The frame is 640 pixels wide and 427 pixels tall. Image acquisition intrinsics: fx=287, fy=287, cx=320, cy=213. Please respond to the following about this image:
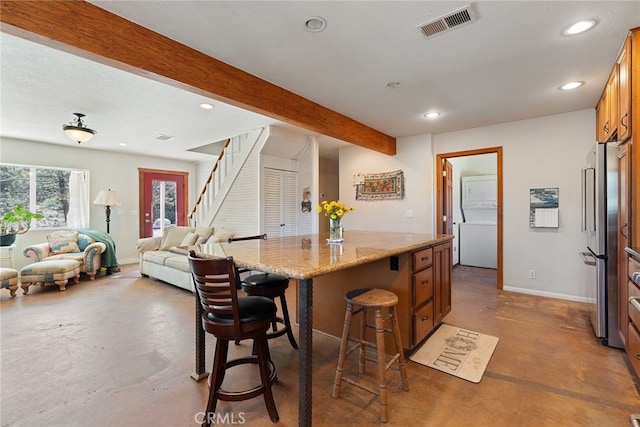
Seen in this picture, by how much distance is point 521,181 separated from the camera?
13.5 ft

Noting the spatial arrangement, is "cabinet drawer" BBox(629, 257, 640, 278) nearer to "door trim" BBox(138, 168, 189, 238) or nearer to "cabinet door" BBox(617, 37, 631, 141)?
"cabinet door" BBox(617, 37, 631, 141)

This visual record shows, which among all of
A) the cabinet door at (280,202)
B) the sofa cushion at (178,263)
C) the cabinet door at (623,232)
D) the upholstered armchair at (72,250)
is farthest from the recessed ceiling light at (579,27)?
the upholstered armchair at (72,250)

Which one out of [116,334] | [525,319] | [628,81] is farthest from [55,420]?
[628,81]

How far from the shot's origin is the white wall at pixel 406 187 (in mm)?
4852

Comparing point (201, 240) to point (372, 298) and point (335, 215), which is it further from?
point (372, 298)

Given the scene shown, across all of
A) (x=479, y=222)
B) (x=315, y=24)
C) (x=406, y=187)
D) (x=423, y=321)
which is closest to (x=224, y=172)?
(x=406, y=187)

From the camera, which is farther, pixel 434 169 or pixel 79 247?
pixel 79 247

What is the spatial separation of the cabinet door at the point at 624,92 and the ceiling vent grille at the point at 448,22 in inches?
49.9

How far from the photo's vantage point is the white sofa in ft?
14.0

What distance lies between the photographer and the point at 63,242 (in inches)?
199

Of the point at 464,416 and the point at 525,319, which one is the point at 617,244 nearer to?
the point at 525,319

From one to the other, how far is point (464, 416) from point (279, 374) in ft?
3.96

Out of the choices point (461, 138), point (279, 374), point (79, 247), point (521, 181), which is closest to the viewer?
point (279, 374)

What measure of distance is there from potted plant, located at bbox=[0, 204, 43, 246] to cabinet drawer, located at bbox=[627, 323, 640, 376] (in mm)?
7530
